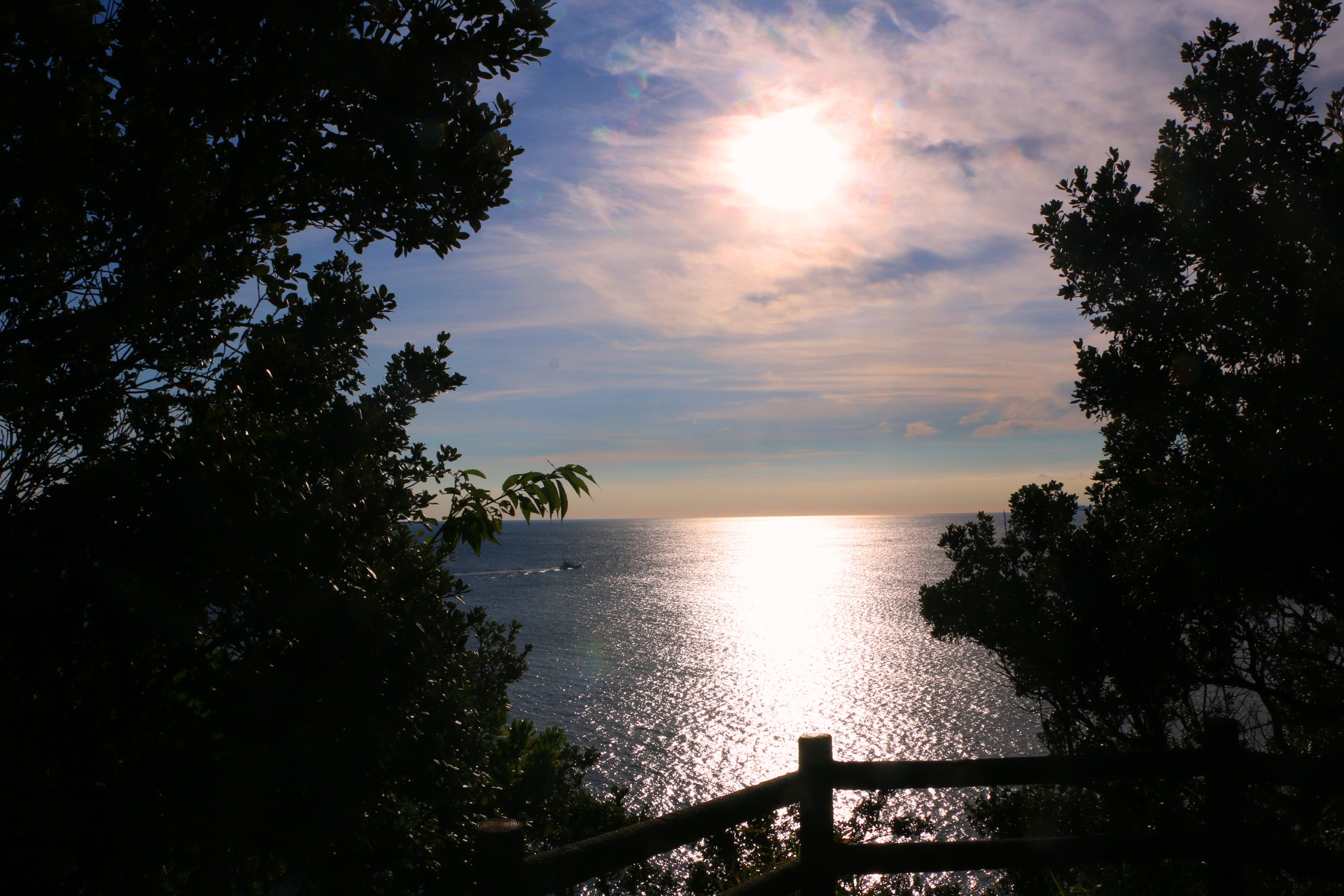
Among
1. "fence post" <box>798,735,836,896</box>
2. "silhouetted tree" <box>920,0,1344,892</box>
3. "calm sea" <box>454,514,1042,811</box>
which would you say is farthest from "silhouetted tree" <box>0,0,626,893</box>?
"calm sea" <box>454,514,1042,811</box>

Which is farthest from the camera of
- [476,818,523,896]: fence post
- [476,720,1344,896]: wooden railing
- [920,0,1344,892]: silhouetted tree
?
[920,0,1344,892]: silhouetted tree

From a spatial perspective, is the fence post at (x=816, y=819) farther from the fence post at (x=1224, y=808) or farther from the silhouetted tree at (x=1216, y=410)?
the silhouetted tree at (x=1216, y=410)

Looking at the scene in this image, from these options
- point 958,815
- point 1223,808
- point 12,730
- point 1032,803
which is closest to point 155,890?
point 12,730

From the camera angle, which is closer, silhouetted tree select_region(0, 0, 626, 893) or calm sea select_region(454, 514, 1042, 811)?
silhouetted tree select_region(0, 0, 626, 893)

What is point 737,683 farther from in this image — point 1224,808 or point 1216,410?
point 1224,808

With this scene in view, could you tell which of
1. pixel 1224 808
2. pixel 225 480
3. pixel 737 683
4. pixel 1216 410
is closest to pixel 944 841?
pixel 1224 808

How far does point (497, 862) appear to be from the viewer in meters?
2.56

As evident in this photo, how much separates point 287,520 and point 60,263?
6.11ft

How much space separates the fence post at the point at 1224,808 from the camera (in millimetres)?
4152

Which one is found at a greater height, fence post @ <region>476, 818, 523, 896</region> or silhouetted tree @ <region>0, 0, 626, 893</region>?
silhouetted tree @ <region>0, 0, 626, 893</region>

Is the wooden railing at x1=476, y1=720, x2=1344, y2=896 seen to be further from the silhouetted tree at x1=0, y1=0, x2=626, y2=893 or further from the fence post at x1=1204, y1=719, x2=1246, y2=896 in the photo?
the silhouetted tree at x1=0, y1=0, x2=626, y2=893

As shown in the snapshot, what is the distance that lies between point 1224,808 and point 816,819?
2536 mm

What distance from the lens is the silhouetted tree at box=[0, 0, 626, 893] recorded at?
2584 millimetres

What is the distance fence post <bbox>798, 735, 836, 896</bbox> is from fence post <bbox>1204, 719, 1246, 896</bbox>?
7.55ft
